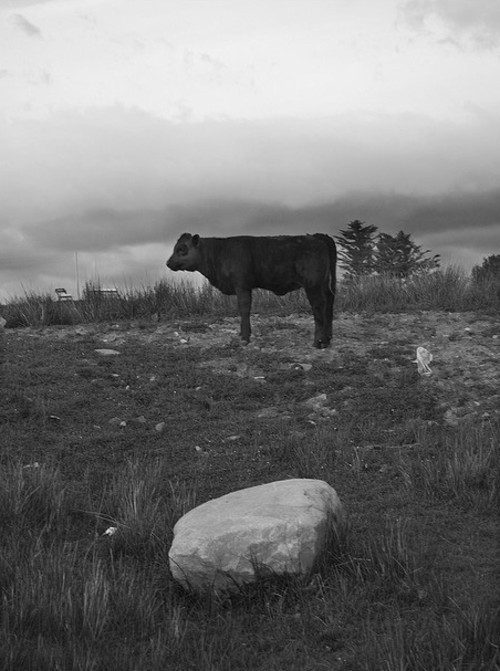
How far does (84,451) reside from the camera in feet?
28.6

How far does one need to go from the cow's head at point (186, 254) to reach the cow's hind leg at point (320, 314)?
184cm

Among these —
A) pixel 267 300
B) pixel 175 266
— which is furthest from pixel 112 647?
pixel 267 300

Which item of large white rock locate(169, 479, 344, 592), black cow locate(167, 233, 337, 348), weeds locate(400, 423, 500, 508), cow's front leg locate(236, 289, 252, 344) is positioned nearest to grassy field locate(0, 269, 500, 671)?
weeds locate(400, 423, 500, 508)

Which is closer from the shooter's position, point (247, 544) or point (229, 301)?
point (247, 544)

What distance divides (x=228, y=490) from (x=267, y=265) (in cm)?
538

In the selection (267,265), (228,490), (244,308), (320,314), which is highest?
(267,265)

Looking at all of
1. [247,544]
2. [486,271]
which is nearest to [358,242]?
[486,271]

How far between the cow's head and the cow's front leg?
869 mm

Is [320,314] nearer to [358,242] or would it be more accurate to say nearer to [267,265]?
[267,265]

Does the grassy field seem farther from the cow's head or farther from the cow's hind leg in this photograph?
the cow's head

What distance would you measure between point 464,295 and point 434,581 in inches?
443

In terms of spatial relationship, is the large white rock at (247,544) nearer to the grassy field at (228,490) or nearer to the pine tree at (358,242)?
the grassy field at (228,490)

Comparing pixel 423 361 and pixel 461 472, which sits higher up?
pixel 423 361

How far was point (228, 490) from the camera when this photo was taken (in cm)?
758
